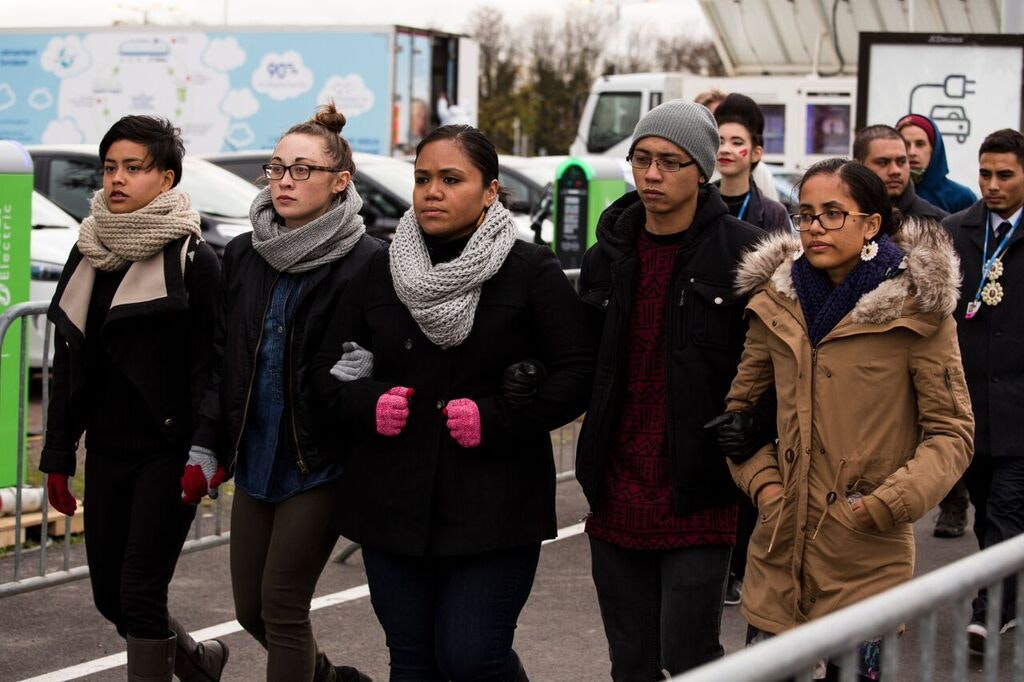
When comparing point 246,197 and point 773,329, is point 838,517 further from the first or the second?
point 246,197

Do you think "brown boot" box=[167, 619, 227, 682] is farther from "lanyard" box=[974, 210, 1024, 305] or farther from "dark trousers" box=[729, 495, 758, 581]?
"lanyard" box=[974, 210, 1024, 305]

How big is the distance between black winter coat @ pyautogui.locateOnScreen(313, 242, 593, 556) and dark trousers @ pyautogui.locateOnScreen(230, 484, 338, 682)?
1.13 ft

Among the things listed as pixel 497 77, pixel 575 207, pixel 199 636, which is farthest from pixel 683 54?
pixel 199 636

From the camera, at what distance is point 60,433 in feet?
15.3

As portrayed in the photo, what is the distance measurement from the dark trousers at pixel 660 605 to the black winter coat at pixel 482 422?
22 cm

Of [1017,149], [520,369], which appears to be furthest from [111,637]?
[1017,149]

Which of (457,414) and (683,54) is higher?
(683,54)

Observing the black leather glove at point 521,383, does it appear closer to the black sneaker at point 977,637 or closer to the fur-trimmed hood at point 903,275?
the fur-trimmed hood at point 903,275

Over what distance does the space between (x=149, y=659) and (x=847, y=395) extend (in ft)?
7.05

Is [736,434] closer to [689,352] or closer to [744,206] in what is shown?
[689,352]

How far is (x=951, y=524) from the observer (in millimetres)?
7715

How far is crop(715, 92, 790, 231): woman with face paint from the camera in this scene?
634cm

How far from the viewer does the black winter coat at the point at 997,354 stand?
5.72 metres

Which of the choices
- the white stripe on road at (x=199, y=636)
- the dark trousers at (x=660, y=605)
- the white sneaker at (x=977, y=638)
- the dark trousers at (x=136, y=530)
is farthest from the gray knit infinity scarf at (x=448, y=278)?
the white sneaker at (x=977, y=638)
